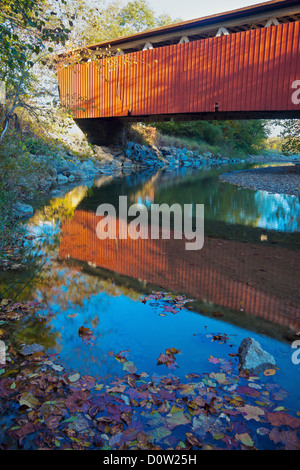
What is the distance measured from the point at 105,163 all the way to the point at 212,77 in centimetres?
855

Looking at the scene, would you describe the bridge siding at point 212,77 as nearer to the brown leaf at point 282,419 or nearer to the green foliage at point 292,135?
the green foliage at point 292,135

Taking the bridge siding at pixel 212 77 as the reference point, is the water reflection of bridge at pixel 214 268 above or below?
below

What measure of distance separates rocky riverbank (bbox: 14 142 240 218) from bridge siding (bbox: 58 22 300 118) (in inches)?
108

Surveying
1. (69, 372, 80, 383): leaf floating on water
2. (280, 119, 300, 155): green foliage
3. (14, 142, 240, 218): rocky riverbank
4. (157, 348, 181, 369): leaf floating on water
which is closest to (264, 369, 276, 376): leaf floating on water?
(157, 348, 181, 369): leaf floating on water

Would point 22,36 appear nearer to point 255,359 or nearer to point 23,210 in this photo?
point 23,210

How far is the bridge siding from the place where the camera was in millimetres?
10805

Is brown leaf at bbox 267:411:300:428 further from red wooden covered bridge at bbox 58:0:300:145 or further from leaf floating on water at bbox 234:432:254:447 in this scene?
red wooden covered bridge at bbox 58:0:300:145

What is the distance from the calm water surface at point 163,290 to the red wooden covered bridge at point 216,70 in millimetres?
5582

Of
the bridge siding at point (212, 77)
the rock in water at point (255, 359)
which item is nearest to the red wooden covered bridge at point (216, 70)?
the bridge siding at point (212, 77)

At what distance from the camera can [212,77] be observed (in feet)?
40.6

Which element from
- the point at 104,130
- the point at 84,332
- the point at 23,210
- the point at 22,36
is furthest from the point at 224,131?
the point at 84,332

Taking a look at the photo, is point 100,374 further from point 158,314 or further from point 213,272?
point 213,272

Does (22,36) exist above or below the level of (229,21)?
below

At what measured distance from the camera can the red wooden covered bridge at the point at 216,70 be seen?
10.8 metres
